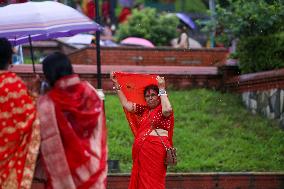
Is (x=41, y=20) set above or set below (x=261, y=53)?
above

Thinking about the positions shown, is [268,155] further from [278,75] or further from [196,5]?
[196,5]

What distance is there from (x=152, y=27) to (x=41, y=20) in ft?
40.9

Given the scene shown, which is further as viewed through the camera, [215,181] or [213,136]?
[213,136]

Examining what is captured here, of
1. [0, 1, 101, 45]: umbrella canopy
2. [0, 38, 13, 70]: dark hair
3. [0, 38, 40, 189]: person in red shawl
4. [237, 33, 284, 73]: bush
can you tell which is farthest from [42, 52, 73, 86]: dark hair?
[237, 33, 284, 73]: bush

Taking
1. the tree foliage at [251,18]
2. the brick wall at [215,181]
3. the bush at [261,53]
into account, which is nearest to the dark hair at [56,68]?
the brick wall at [215,181]

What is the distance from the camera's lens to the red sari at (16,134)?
5445 millimetres

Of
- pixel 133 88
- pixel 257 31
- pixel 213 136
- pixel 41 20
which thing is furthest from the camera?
pixel 257 31

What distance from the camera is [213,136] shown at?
11844 millimetres

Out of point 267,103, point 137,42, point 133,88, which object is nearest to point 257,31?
point 267,103

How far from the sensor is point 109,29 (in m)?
23.3

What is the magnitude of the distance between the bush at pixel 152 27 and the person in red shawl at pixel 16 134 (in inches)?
532

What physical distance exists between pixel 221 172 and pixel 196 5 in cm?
1870

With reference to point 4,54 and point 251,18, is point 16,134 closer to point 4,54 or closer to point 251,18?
point 4,54

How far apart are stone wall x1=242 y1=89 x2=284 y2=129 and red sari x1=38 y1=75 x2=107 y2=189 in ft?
24.0
